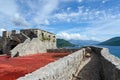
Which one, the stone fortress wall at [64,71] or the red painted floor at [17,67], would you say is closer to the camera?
the stone fortress wall at [64,71]

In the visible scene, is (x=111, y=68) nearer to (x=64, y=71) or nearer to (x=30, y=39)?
(x=64, y=71)

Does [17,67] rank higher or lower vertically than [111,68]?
lower

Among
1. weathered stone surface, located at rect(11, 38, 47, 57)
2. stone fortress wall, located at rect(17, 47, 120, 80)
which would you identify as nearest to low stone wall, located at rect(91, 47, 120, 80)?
stone fortress wall, located at rect(17, 47, 120, 80)

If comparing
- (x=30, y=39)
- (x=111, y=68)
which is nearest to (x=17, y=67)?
(x=111, y=68)

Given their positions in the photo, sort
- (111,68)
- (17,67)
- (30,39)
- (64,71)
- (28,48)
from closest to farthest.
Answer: (111,68) → (64,71) → (17,67) → (28,48) → (30,39)

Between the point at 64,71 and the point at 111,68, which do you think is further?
the point at 64,71

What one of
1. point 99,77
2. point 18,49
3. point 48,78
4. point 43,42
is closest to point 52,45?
point 43,42

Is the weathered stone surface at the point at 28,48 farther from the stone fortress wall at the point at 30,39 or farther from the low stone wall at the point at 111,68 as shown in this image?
the low stone wall at the point at 111,68

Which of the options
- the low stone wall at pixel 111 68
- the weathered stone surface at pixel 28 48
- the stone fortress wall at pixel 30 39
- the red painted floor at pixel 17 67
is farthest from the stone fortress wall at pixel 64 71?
the stone fortress wall at pixel 30 39

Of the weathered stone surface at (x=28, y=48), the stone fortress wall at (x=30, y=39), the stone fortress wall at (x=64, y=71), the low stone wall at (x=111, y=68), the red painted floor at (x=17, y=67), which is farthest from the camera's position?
the stone fortress wall at (x=30, y=39)

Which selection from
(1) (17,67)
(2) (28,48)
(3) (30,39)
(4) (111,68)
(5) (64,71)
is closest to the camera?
(4) (111,68)

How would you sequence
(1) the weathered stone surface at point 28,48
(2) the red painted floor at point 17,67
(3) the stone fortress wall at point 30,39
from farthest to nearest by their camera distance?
1. (3) the stone fortress wall at point 30,39
2. (1) the weathered stone surface at point 28,48
3. (2) the red painted floor at point 17,67

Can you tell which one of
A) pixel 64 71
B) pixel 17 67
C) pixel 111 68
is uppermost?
pixel 111 68

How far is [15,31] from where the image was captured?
40.0m
